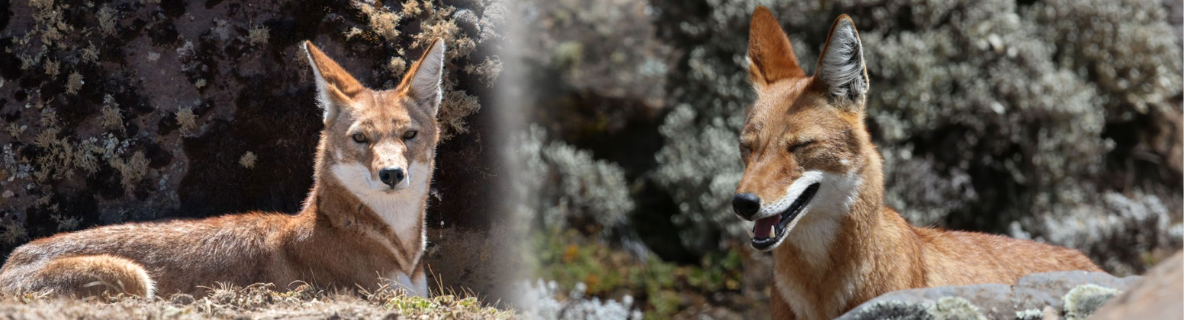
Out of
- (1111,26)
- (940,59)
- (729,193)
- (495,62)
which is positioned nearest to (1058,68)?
(1111,26)

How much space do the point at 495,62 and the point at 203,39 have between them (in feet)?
5.41

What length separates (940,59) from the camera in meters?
12.2

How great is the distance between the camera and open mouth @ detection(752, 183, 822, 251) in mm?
4605

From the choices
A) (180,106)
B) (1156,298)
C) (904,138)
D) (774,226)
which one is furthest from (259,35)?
(904,138)

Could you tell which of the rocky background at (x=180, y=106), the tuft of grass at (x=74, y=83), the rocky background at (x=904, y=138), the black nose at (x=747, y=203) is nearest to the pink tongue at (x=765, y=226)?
the black nose at (x=747, y=203)

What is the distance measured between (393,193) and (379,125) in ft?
1.21

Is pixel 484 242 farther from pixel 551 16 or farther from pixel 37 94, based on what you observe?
pixel 551 16

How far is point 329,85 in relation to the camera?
5.41m

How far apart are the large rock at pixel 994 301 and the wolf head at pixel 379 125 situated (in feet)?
7.58

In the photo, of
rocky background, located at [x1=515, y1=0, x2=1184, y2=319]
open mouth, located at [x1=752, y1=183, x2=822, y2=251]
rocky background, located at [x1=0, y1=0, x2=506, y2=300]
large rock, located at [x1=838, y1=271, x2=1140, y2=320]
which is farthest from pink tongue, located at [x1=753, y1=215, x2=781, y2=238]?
rocky background, located at [x1=515, y1=0, x2=1184, y2=319]

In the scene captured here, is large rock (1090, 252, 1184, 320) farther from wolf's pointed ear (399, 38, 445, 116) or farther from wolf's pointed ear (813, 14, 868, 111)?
wolf's pointed ear (399, 38, 445, 116)

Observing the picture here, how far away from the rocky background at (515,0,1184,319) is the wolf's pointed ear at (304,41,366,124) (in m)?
6.18

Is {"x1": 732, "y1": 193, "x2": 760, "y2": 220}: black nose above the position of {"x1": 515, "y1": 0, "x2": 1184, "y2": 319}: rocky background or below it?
above

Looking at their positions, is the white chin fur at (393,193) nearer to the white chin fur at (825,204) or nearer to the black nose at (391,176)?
the black nose at (391,176)
